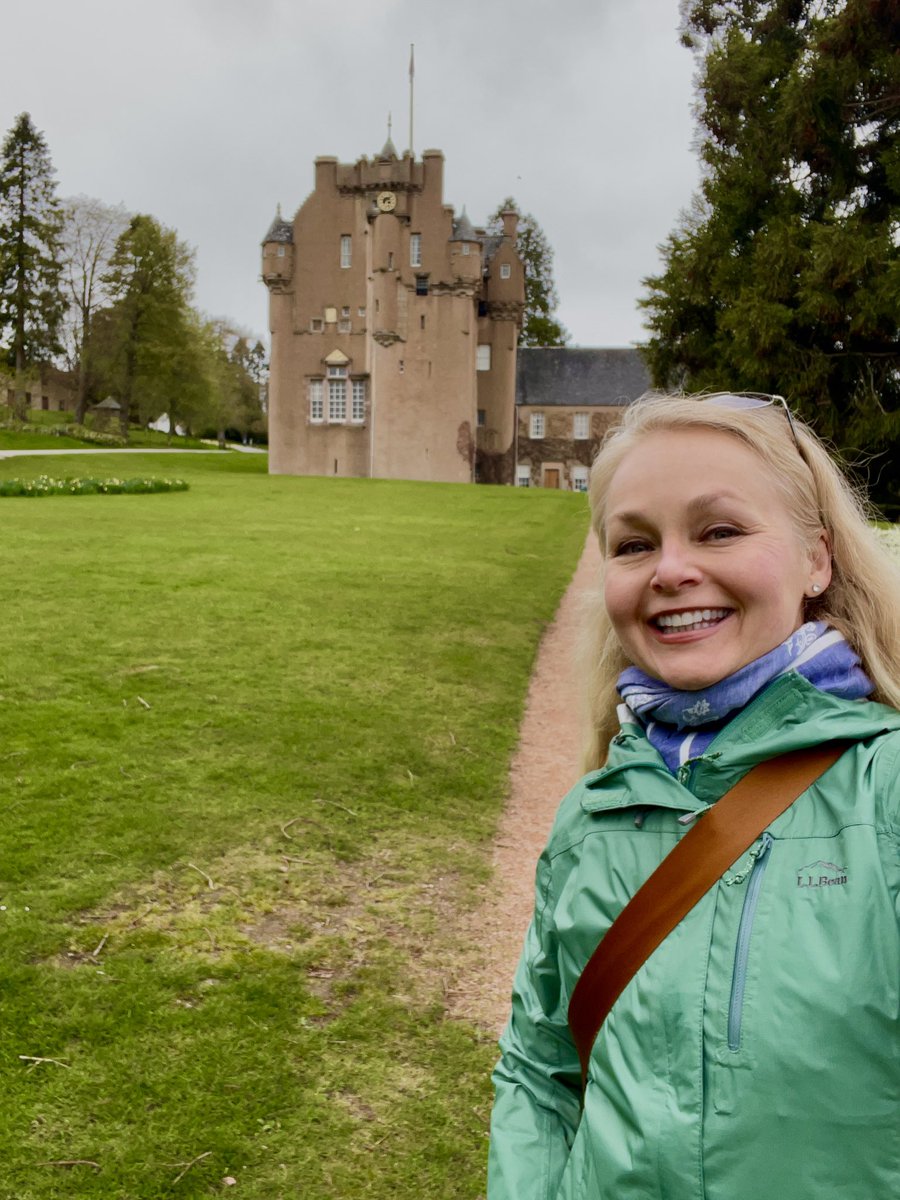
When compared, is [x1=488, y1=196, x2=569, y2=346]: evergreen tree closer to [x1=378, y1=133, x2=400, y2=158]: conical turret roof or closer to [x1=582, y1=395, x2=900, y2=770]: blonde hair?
[x1=378, y1=133, x2=400, y2=158]: conical turret roof

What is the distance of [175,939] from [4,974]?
27.7 inches

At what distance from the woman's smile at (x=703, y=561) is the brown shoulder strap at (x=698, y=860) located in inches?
10.5

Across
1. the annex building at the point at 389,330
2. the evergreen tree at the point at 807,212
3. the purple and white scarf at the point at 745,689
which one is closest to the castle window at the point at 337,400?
the annex building at the point at 389,330

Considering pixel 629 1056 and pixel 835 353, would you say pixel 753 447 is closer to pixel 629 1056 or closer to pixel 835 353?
pixel 629 1056

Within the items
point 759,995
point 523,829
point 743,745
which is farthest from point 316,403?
point 759,995

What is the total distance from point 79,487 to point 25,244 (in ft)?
122

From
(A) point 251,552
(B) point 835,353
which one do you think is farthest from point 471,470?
(B) point 835,353

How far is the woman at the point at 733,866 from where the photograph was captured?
144 cm

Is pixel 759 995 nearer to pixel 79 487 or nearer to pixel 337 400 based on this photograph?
pixel 79 487

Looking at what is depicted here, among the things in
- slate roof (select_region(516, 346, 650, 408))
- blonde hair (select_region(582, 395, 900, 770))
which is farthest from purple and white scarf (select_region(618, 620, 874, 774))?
slate roof (select_region(516, 346, 650, 408))

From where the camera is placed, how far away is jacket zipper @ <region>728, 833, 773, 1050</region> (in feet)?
4.88

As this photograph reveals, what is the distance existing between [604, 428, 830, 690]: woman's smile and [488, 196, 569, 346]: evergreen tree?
212 feet

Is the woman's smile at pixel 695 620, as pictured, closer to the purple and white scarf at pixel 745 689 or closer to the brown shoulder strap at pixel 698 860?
the purple and white scarf at pixel 745 689

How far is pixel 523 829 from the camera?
6.24 metres
